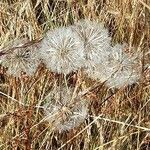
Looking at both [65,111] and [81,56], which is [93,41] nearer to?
[81,56]

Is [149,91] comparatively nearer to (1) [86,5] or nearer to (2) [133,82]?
(2) [133,82]

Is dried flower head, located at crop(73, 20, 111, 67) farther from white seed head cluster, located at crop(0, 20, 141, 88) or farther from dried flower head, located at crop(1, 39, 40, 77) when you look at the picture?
dried flower head, located at crop(1, 39, 40, 77)

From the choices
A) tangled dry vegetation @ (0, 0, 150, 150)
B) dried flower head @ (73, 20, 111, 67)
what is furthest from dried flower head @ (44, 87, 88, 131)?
dried flower head @ (73, 20, 111, 67)

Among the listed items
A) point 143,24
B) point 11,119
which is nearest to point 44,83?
point 11,119

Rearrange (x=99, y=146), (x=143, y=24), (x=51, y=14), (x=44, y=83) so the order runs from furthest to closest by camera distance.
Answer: (x=51, y=14)
(x=143, y=24)
(x=44, y=83)
(x=99, y=146)

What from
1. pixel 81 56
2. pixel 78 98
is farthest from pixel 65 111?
pixel 81 56

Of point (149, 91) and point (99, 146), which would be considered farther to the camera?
point (149, 91)
